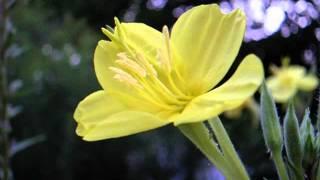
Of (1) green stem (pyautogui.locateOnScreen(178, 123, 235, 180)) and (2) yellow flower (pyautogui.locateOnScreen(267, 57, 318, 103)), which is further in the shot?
(2) yellow flower (pyautogui.locateOnScreen(267, 57, 318, 103))

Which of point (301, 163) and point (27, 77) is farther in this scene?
point (27, 77)

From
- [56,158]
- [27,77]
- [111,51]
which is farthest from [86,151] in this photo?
[111,51]

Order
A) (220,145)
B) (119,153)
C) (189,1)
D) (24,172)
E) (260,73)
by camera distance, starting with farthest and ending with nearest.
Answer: (189,1), (119,153), (24,172), (220,145), (260,73)

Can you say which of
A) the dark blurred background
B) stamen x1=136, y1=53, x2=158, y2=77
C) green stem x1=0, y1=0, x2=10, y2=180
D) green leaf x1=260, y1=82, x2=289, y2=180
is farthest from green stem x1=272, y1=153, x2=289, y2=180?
the dark blurred background

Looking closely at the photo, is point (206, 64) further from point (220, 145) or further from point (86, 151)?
point (86, 151)

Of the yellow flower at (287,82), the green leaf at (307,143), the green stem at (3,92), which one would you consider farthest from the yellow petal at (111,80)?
the yellow flower at (287,82)

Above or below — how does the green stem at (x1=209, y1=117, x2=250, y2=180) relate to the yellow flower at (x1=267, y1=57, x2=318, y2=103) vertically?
above

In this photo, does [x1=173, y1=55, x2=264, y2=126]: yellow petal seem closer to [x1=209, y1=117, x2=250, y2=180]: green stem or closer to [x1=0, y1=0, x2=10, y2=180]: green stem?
[x1=209, y1=117, x2=250, y2=180]: green stem
